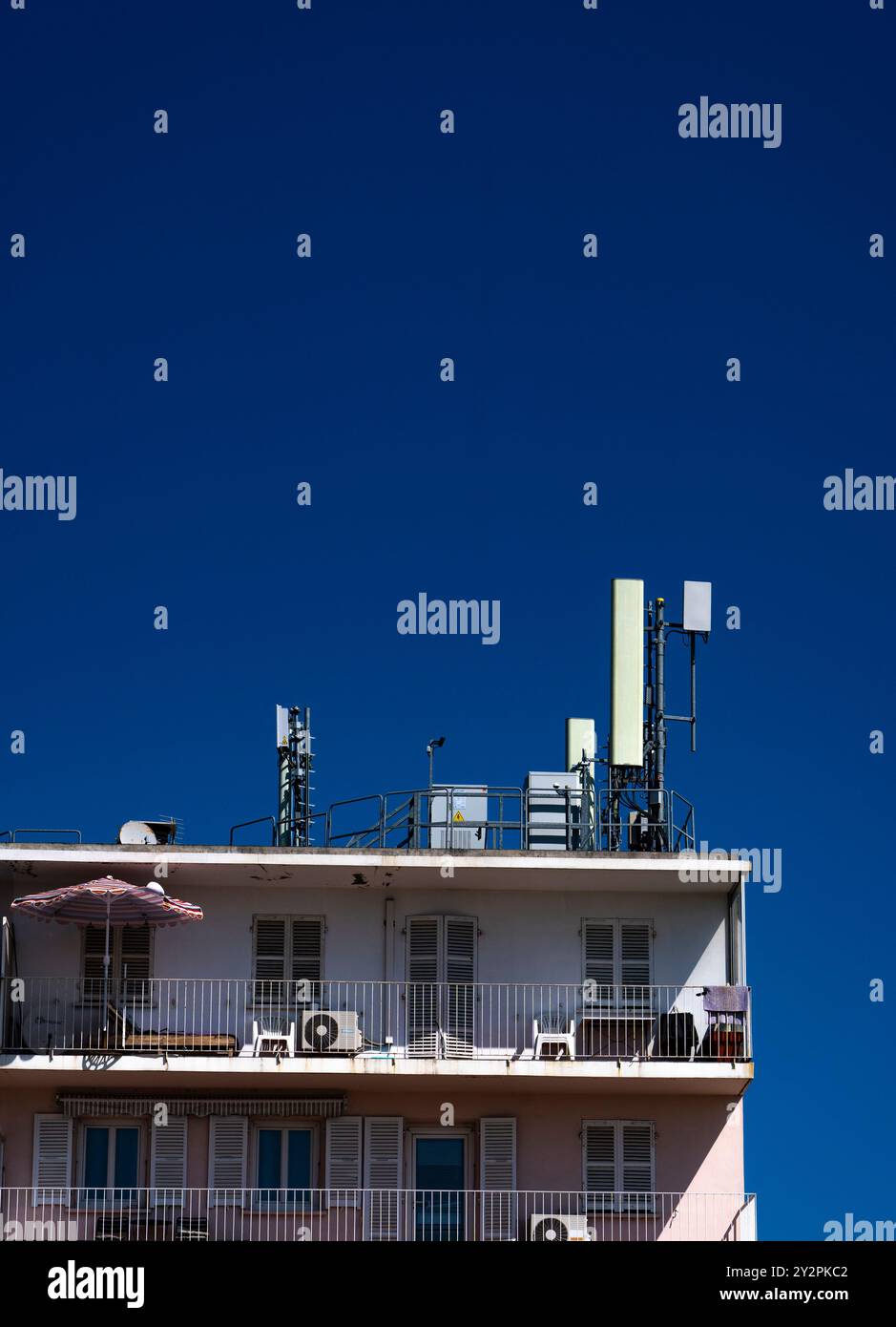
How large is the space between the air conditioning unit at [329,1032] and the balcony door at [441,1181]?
2.22m

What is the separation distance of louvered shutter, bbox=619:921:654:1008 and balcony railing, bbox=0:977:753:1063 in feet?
0.14

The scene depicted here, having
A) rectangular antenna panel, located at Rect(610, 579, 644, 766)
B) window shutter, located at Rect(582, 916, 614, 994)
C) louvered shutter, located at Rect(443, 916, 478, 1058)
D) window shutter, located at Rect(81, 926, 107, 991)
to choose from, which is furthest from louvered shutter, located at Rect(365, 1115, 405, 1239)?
rectangular antenna panel, located at Rect(610, 579, 644, 766)

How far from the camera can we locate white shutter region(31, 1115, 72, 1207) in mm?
43031

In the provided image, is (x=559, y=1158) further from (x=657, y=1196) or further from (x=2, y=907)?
(x=2, y=907)

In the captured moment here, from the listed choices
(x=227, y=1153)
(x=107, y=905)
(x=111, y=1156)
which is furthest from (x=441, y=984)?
(x=111, y=1156)

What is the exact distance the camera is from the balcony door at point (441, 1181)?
141 ft

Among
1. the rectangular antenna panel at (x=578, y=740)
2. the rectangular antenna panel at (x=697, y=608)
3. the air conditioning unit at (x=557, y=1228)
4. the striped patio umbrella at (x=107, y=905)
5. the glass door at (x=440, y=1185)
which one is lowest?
the air conditioning unit at (x=557, y=1228)

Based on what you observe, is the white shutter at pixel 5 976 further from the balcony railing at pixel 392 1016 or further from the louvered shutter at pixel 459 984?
the louvered shutter at pixel 459 984

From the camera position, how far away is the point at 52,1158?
43.3 m

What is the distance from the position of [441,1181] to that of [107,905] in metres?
7.10

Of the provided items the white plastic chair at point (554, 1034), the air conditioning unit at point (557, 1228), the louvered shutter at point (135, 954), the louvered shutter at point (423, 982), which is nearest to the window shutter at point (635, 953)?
the white plastic chair at point (554, 1034)

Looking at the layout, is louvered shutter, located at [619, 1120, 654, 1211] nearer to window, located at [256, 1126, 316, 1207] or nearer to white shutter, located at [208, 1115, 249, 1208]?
window, located at [256, 1126, 316, 1207]

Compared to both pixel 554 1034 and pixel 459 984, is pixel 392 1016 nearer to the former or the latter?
pixel 459 984
